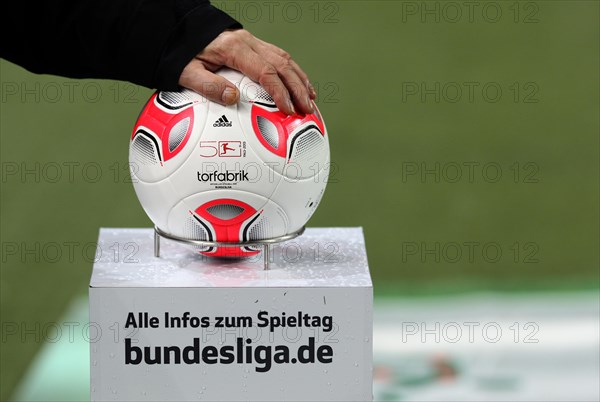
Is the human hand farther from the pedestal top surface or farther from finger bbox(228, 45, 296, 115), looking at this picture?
the pedestal top surface

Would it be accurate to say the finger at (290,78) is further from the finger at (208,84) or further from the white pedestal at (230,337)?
the white pedestal at (230,337)

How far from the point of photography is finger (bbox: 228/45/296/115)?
3383mm

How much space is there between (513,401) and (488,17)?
158 inches

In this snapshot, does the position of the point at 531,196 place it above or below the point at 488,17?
below

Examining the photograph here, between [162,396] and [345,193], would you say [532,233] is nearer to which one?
[345,193]

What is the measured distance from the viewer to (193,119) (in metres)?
3.34

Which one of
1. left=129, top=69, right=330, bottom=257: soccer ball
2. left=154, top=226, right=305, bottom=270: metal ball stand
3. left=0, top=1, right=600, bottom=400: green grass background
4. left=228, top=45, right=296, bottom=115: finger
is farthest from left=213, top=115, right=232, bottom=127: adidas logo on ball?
left=0, top=1, right=600, bottom=400: green grass background

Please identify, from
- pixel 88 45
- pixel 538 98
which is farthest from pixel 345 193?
pixel 88 45

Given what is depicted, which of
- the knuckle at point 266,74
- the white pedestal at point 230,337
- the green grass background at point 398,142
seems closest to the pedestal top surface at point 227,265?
the white pedestal at point 230,337

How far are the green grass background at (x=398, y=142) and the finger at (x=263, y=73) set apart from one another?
1.83 m

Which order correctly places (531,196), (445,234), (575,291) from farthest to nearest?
(531,196), (445,234), (575,291)

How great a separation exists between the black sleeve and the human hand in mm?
38

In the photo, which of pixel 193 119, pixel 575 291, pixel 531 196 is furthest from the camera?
pixel 531 196

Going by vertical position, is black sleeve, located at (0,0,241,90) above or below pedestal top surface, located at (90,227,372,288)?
above
